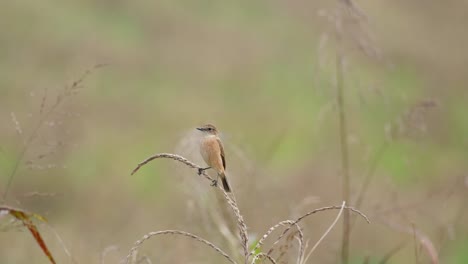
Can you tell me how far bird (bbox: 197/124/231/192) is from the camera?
3758 mm

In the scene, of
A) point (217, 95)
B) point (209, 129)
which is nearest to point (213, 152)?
point (209, 129)

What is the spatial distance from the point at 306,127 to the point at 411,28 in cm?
412

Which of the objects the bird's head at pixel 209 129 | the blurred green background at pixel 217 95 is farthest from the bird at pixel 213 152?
the blurred green background at pixel 217 95

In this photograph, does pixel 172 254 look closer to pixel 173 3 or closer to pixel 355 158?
pixel 355 158

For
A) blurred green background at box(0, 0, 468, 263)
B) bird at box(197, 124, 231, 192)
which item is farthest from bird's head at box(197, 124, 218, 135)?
blurred green background at box(0, 0, 468, 263)

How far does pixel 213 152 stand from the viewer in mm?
3777

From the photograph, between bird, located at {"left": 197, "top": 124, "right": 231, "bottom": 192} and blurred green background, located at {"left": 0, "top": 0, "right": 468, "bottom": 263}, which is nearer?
bird, located at {"left": 197, "top": 124, "right": 231, "bottom": 192}

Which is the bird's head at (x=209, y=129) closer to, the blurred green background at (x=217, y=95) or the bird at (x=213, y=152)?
the bird at (x=213, y=152)

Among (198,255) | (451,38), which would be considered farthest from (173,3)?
(198,255)

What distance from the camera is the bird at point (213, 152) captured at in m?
3.76

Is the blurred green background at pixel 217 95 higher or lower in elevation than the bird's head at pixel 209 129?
lower

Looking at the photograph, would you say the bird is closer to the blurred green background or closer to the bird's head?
the bird's head

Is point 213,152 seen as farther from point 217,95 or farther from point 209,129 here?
point 217,95

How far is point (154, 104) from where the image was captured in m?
12.1
